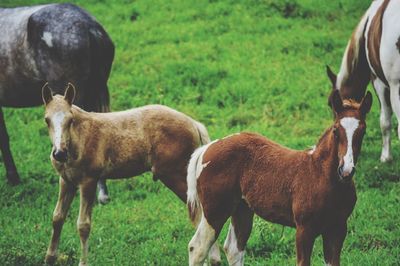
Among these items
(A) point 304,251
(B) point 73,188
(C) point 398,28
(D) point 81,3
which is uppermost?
A: (C) point 398,28

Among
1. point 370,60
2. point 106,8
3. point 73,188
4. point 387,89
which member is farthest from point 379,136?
point 106,8

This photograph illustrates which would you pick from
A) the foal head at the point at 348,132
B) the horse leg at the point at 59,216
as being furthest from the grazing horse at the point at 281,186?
the horse leg at the point at 59,216

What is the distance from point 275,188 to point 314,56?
25.6 feet

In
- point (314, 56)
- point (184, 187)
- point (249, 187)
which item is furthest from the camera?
point (314, 56)

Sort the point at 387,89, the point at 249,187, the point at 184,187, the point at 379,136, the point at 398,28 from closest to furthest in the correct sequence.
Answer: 1. the point at 249,187
2. the point at 184,187
3. the point at 398,28
4. the point at 387,89
5. the point at 379,136

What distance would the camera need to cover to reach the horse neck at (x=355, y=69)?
28.5 ft

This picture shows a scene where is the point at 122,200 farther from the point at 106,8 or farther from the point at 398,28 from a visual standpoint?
the point at 106,8

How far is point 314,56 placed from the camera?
12.2 metres

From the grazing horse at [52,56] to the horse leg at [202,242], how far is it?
11.2 feet

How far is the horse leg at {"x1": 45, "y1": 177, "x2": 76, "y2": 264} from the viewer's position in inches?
238

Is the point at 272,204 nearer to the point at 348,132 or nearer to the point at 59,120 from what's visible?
the point at 348,132

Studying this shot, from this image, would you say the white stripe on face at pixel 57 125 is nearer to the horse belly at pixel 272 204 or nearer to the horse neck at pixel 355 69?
the horse belly at pixel 272 204

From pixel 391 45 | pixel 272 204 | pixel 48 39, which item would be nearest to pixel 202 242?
pixel 272 204

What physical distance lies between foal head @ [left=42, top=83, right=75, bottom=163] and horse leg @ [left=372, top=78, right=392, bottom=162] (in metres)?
4.17
